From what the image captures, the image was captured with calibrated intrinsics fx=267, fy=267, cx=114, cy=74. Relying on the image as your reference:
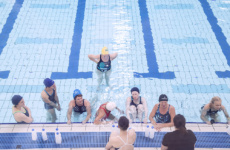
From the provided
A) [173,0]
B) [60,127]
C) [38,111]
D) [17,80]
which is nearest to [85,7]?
[173,0]

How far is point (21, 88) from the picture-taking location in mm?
6809

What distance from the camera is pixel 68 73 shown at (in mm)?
7242

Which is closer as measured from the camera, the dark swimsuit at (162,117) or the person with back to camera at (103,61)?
the dark swimsuit at (162,117)

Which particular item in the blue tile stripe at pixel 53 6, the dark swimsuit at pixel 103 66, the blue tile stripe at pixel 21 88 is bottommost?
the blue tile stripe at pixel 21 88

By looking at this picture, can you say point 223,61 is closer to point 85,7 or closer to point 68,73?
point 68,73

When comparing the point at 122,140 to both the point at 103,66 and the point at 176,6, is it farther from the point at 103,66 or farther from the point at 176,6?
the point at 176,6

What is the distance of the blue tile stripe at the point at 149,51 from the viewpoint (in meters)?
7.19

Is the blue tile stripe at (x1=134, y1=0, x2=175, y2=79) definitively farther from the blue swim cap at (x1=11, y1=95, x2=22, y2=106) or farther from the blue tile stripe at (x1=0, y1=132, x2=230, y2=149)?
the blue swim cap at (x1=11, y1=95, x2=22, y2=106)

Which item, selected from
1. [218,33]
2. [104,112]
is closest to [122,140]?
[104,112]

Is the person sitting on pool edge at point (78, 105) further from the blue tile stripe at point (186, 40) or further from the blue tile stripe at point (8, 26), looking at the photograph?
the blue tile stripe at point (186, 40)

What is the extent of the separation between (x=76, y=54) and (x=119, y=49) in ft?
4.22

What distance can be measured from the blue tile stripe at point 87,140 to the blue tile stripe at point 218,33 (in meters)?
2.96

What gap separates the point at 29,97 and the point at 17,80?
0.74 m

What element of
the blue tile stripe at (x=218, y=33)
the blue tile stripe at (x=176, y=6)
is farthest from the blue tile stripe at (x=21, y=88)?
the blue tile stripe at (x=176, y=6)
